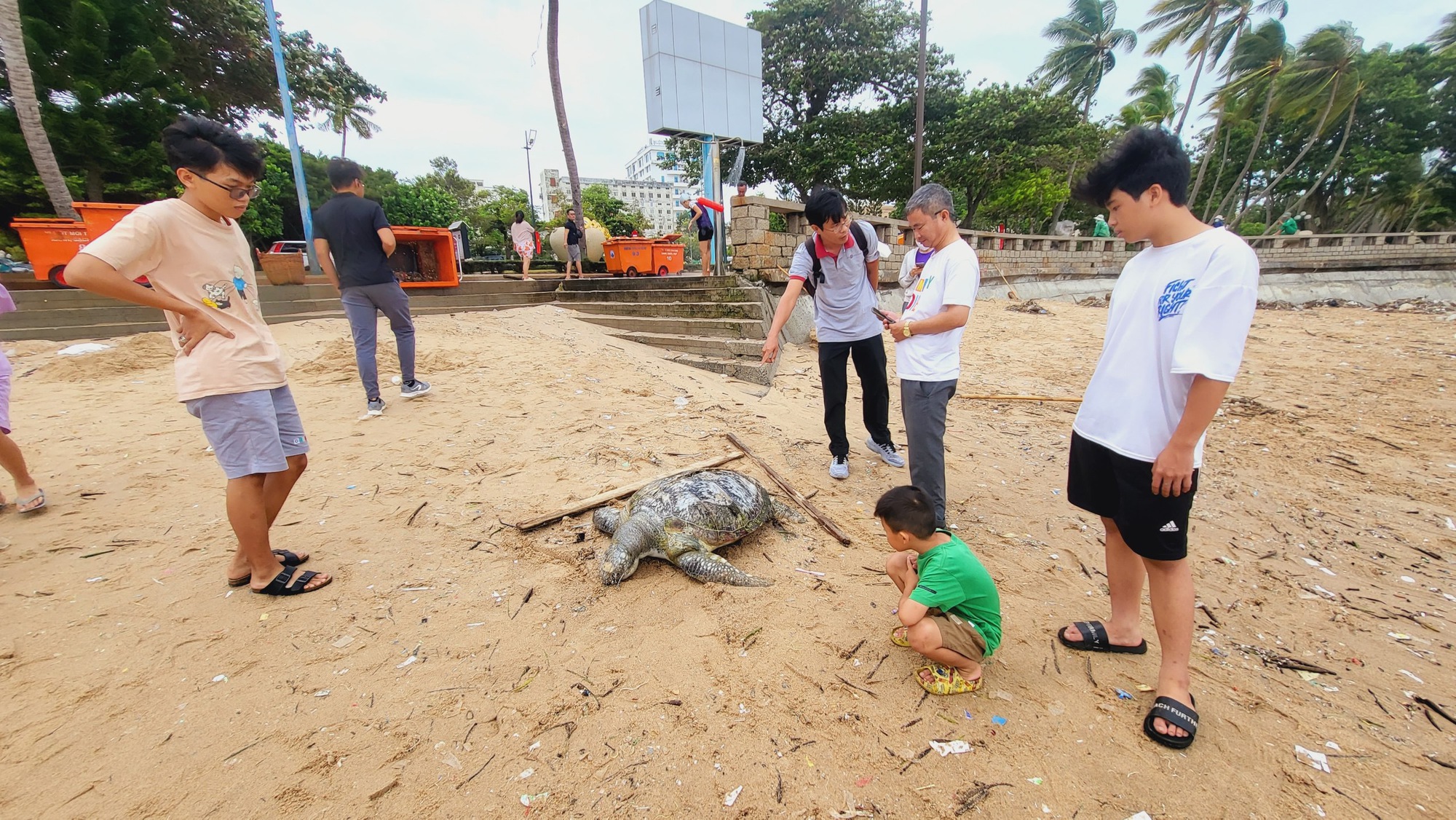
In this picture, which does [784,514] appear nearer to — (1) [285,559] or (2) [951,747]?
(2) [951,747]

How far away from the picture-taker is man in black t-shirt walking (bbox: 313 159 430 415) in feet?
14.7

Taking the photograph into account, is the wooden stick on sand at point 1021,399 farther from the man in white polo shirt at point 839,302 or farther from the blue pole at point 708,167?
the blue pole at point 708,167

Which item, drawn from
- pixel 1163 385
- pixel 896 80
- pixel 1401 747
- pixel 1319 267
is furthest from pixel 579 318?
pixel 1319 267

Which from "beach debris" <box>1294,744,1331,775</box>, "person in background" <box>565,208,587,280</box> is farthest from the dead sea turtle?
"person in background" <box>565,208,587,280</box>

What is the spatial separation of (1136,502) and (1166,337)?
55cm

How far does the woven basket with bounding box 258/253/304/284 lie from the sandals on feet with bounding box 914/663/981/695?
35.6ft

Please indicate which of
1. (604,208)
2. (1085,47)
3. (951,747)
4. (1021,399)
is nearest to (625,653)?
(951,747)

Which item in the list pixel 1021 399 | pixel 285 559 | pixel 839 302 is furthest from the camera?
pixel 1021 399

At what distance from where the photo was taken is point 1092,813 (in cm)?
158

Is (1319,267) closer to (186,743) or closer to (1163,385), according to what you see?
(1163,385)

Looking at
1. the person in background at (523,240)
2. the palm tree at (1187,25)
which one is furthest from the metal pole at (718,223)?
the palm tree at (1187,25)

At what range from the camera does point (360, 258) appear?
4.55 metres

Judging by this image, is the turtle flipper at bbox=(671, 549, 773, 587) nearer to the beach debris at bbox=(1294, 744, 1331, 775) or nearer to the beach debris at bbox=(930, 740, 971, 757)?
the beach debris at bbox=(930, 740, 971, 757)

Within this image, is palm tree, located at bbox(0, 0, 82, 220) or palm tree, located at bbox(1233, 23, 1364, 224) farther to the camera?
palm tree, located at bbox(1233, 23, 1364, 224)
